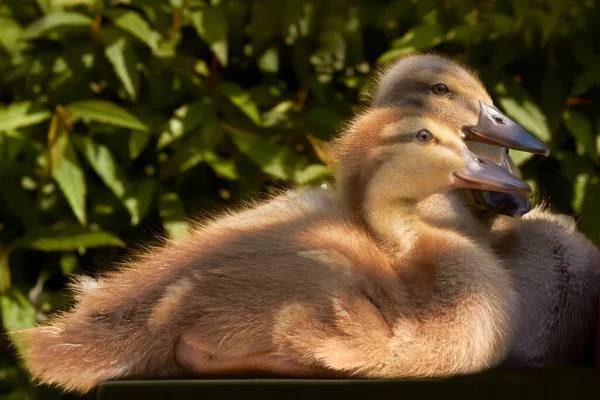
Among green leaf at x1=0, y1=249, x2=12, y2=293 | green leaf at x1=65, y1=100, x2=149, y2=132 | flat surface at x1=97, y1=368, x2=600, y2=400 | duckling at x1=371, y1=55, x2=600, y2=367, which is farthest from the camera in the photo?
green leaf at x1=0, y1=249, x2=12, y2=293

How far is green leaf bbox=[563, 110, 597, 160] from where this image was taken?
1.78m

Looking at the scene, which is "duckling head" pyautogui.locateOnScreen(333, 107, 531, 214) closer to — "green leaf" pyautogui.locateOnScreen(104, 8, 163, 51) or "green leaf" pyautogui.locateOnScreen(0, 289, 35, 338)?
"green leaf" pyautogui.locateOnScreen(104, 8, 163, 51)

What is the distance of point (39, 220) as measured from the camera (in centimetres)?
183

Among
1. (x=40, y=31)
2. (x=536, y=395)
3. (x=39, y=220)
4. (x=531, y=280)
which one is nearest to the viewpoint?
(x=536, y=395)

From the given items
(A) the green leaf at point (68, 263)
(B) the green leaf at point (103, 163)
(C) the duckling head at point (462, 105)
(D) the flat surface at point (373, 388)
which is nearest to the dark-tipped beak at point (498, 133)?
(C) the duckling head at point (462, 105)

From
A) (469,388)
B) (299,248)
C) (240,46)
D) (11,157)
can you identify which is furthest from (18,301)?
(469,388)

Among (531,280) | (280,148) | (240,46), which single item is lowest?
(280,148)

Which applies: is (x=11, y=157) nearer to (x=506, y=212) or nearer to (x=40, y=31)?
(x=40, y=31)

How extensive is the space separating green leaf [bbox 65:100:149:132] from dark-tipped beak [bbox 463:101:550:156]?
1041 mm

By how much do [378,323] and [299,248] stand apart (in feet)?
0.30

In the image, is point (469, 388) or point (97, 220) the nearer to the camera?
point (469, 388)

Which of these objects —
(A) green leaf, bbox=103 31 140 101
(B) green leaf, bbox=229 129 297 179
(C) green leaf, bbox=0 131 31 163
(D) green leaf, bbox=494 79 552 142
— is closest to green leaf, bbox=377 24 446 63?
(D) green leaf, bbox=494 79 552 142

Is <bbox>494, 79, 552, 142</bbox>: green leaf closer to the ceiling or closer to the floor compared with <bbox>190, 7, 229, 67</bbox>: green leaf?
closer to the floor

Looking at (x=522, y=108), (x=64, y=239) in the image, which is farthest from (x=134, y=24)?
(x=522, y=108)
